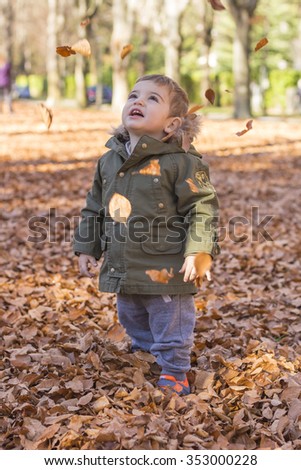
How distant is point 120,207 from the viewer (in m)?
3.81

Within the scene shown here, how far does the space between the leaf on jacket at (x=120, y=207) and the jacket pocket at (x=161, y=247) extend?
17 cm

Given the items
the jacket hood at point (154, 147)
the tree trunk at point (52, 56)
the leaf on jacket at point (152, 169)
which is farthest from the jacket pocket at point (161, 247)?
the tree trunk at point (52, 56)

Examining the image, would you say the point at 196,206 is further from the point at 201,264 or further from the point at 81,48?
the point at 81,48

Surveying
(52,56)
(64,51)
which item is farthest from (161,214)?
(52,56)

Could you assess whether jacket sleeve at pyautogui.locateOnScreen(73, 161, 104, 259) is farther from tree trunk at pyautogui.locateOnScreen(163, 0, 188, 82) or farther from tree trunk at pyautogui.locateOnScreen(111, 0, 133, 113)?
tree trunk at pyautogui.locateOnScreen(163, 0, 188, 82)

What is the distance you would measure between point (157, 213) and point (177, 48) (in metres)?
25.0

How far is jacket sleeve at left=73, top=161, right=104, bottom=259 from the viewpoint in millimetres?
4047

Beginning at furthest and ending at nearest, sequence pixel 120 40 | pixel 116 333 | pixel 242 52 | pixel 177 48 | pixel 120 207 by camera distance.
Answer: pixel 177 48 < pixel 120 40 < pixel 242 52 < pixel 116 333 < pixel 120 207

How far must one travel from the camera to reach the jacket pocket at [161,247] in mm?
3736

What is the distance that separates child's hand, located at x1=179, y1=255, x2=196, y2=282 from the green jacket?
0.19 feet

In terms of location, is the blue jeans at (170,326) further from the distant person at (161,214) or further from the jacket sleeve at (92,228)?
the jacket sleeve at (92,228)

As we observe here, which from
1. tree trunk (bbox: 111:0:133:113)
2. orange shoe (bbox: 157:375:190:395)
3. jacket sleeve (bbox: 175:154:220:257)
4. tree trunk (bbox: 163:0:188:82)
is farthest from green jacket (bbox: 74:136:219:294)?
tree trunk (bbox: 163:0:188:82)

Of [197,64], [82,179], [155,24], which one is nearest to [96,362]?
[82,179]
